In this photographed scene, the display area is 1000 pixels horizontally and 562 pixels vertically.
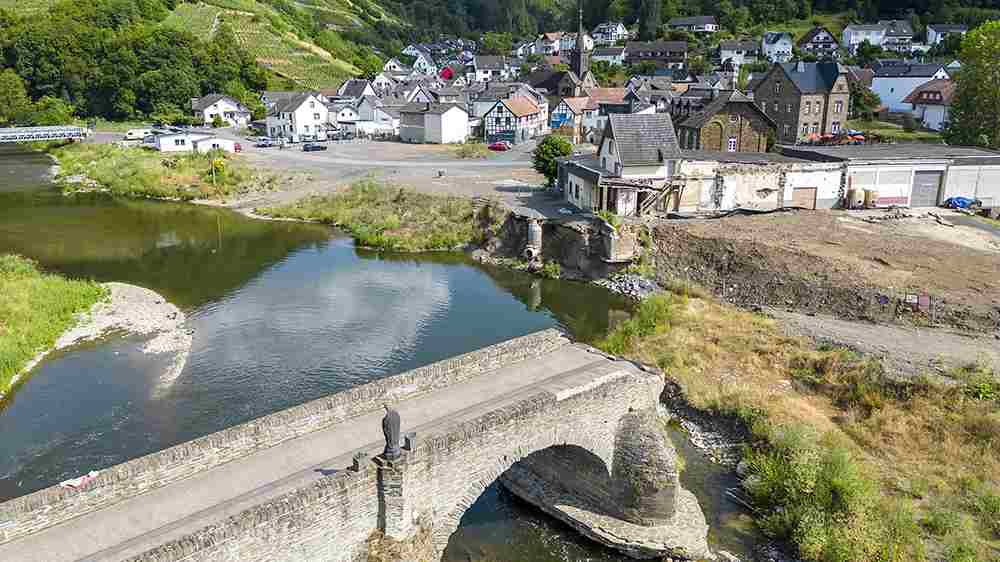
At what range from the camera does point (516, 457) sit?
13.9 m

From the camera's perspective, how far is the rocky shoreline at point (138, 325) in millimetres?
24491

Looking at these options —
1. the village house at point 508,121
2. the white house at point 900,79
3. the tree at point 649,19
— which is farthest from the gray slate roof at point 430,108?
the tree at point 649,19

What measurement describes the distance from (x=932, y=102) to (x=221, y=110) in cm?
7349

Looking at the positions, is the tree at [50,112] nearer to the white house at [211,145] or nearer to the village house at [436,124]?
the white house at [211,145]

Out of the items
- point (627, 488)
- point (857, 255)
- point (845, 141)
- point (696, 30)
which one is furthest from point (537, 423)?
point (696, 30)

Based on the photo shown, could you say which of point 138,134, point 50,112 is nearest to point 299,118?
point 138,134

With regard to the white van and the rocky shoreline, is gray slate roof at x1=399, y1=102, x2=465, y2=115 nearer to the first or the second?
the white van

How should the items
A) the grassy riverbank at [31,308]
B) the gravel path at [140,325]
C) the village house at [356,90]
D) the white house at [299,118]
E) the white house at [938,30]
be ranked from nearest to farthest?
the grassy riverbank at [31,308]
the gravel path at [140,325]
the white house at [299,118]
the village house at [356,90]
the white house at [938,30]

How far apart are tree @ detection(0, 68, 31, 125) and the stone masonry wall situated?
286ft

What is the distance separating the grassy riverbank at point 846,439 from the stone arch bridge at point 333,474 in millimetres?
4192

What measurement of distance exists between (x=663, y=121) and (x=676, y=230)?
22.8 feet

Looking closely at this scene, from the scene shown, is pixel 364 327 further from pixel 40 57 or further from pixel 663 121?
pixel 40 57

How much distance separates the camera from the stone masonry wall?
1084 centimetres

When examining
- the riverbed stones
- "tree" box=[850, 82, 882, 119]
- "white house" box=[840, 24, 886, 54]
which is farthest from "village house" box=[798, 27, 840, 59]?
the riverbed stones
